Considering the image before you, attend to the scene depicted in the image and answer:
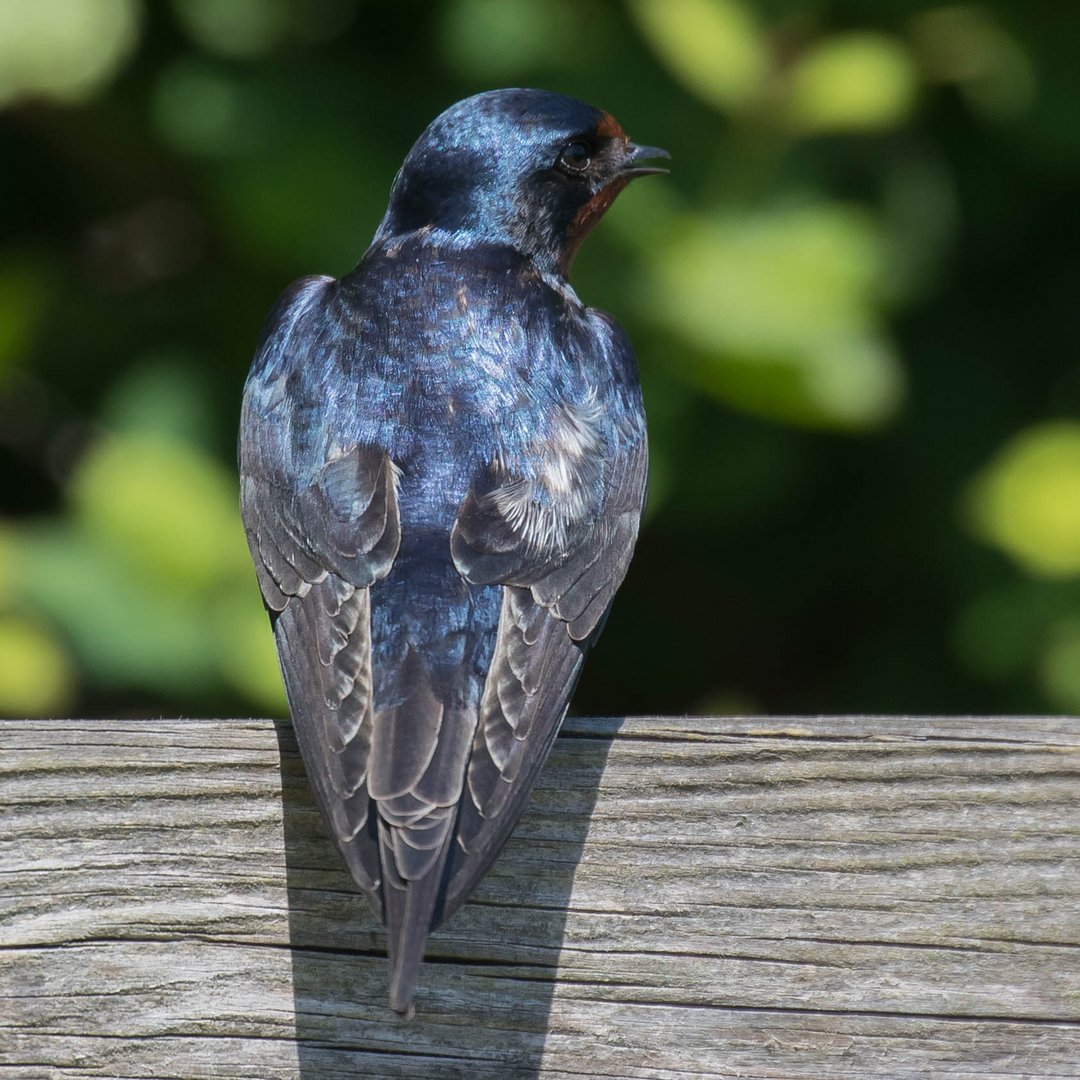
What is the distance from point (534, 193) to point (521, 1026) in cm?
135

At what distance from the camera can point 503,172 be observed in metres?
2.29

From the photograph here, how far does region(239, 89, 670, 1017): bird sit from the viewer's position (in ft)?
4.39

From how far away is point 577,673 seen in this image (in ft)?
5.24

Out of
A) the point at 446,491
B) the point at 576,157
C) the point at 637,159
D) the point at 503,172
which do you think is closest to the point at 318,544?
the point at 446,491

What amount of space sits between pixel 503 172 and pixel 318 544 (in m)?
0.84

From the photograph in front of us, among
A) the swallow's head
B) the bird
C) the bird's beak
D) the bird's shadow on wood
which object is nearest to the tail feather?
the bird

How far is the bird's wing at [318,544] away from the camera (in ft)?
4.46

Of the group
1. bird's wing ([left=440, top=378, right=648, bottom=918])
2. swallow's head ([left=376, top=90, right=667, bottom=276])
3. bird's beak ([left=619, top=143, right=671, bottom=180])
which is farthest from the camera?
bird's beak ([left=619, top=143, right=671, bottom=180])

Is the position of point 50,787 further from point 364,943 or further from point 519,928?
point 519,928

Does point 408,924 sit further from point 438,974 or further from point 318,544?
point 318,544

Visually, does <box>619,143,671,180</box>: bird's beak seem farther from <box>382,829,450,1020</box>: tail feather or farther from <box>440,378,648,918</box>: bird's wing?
<box>382,829,450,1020</box>: tail feather

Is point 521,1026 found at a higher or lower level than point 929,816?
lower

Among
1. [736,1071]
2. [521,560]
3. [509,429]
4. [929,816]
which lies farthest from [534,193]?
[736,1071]

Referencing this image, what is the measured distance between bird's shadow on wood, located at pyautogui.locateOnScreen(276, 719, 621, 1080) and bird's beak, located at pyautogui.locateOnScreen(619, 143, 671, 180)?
4.50 feet
